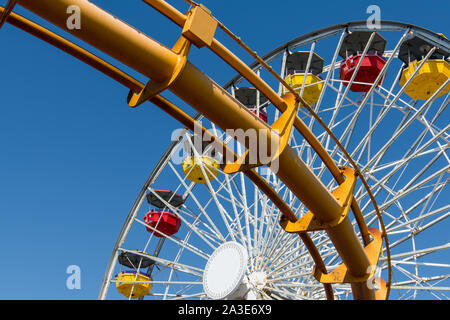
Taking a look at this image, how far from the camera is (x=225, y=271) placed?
1166cm

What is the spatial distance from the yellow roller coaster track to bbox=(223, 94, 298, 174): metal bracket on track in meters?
0.01

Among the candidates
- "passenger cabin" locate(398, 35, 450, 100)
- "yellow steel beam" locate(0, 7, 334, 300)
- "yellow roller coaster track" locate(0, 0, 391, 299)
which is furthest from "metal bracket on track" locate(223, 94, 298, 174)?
"passenger cabin" locate(398, 35, 450, 100)

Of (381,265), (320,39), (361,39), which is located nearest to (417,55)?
(361,39)

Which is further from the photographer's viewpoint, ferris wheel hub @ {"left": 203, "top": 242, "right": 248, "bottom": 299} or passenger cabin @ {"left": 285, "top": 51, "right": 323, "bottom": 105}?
passenger cabin @ {"left": 285, "top": 51, "right": 323, "bottom": 105}

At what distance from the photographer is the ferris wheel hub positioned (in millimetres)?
11227

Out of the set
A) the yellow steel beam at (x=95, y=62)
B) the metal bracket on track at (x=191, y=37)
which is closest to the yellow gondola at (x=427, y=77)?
the yellow steel beam at (x=95, y=62)

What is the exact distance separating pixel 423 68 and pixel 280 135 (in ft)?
22.7

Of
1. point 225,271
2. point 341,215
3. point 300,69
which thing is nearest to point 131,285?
point 225,271

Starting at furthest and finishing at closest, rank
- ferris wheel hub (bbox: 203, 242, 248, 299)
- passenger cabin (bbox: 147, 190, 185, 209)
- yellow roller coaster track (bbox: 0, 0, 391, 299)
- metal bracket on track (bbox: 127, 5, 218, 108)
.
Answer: passenger cabin (bbox: 147, 190, 185, 209) < ferris wheel hub (bbox: 203, 242, 248, 299) < metal bracket on track (bbox: 127, 5, 218, 108) < yellow roller coaster track (bbox: 0, 0, 391, 299)

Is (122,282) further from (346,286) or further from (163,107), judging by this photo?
(163,107)

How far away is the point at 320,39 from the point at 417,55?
100 inches

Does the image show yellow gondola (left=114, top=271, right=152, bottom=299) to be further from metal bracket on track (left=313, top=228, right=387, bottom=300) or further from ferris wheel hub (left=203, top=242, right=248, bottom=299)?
metal bracket on track (left=313, top=228, right=387, bottom=300)

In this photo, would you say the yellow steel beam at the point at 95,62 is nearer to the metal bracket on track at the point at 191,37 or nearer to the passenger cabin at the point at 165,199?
the metal bracket on track at the point at 191,37

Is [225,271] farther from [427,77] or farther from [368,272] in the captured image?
[427,77]
